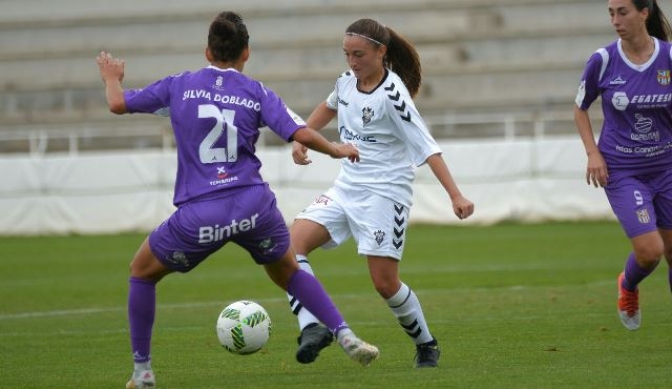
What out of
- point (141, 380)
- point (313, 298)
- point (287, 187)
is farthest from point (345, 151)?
point (287, 187)

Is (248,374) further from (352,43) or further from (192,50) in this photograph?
(192,50)

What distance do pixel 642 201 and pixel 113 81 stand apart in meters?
3.50

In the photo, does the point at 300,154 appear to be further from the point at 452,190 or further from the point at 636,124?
the point at 636,124

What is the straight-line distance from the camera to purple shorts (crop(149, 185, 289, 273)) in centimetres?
636

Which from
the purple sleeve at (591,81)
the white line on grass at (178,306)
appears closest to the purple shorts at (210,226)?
the purple sleeve at (591,81)

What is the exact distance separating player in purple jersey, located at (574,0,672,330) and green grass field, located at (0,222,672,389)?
0.83 meters

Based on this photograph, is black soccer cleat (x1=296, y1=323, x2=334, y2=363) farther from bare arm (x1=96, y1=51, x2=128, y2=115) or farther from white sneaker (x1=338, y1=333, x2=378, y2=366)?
bare arm (x1=96, y1=51, x2=128, y2=115)

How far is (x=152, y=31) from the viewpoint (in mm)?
31266

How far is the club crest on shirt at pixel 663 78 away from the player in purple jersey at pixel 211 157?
238cm

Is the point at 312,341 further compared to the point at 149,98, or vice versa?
the point at 312,341

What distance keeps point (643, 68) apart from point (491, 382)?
98.5 inches

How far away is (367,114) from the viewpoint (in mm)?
7406

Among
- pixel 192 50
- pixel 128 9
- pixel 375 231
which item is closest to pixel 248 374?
pixel 375 231

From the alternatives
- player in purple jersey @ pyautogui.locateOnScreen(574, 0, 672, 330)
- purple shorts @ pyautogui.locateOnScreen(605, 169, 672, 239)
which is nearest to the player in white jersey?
player in purple jersey @ pyautogui.locateOnScreen(574, 0, 672, 330)
